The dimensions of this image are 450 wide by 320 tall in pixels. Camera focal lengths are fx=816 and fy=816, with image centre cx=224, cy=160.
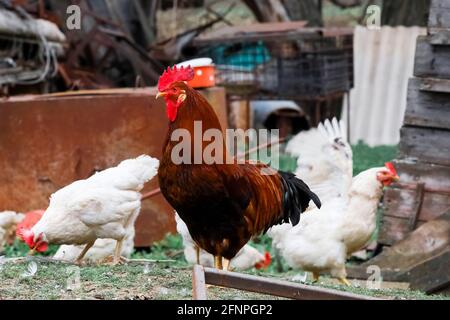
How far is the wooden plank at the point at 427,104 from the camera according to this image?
280 inches

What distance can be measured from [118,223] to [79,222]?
0.32 meters

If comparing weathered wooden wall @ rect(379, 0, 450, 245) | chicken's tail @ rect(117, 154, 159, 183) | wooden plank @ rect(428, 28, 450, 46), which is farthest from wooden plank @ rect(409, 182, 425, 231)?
chicken's tail @ rect(117, 154, 159, 183)

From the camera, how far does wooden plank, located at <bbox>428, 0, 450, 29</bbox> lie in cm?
709

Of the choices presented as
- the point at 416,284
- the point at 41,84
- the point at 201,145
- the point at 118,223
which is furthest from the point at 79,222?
the point at 41,84

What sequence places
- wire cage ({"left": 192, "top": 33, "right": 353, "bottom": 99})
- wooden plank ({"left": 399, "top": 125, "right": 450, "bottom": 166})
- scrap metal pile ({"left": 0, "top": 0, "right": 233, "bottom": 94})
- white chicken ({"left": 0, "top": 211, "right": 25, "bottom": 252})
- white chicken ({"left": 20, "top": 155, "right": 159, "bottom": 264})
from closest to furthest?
1. white chicken ({"left": 20, "top": 155, "right": 159, "bottom": 264})
2. wooden plank ({"left": 399, "top": 125, "right": 450, "bottom": 166})
3. white chicken ({"left": 0, "top": 211, "right": 25, "bottom": 252})
4. scrap metal pile ({"left": 0, "top": 0, "right": 233, "bottom": 94})
5. wire cage ({"left": 192, "top": 33, "right": 353, "bottom": 99})

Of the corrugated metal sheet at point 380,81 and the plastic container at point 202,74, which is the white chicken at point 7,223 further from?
the corrugated metal sheet at point 380,81

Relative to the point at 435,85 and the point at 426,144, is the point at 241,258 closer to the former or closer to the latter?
the point at 426,144

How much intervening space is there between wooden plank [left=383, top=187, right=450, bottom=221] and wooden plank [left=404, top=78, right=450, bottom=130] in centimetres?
62

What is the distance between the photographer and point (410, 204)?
7.44 m

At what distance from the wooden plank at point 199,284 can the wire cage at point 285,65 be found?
7649mm

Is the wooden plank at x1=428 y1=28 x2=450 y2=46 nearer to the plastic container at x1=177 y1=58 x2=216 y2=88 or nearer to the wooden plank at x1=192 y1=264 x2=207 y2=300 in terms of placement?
the plastic container at x1=177 y1=58 x2=216 y2=88

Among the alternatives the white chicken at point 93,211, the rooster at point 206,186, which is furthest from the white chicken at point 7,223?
the rooster at point 206,186

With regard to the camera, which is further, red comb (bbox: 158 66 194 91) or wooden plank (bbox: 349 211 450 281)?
wooden plank (bbox: 349 211 450 281)

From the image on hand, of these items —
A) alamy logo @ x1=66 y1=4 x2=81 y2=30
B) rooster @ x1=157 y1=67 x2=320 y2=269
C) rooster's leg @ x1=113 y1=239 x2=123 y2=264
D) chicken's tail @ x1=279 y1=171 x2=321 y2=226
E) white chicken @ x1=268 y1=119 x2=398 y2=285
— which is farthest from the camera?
alamy logo @ x1=66 y1=4 x2=81 y2=30
